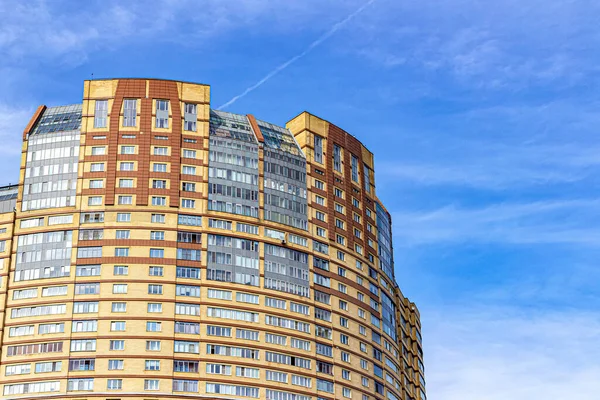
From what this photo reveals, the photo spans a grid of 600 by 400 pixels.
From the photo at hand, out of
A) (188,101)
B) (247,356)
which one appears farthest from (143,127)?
(247,356)

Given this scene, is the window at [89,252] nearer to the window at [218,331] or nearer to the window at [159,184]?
the window at [159,184]

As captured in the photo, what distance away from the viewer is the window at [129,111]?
7653 inches

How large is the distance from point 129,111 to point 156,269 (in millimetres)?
32723

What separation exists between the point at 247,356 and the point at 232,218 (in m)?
26.1

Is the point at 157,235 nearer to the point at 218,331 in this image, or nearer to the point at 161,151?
the point at 161,151

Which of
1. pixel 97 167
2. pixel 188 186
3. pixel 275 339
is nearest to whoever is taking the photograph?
pixel 275 339

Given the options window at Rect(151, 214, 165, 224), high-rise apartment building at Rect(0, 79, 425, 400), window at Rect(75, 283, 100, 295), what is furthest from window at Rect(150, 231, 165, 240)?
window at Rect(75, 283, 100, 295)

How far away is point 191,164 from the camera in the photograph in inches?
7598

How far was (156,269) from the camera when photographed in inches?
7195

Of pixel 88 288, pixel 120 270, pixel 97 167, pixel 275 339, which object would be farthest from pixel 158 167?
pixel 275 339

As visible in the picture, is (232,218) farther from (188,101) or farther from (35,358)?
(35,358)

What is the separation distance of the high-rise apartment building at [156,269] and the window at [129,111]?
0.32 meters

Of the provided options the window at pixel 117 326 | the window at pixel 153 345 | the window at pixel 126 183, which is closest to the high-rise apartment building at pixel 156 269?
the window at pixel 117 326

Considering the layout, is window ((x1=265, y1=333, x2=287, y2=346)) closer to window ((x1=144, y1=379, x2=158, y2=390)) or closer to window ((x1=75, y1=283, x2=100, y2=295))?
window ((x1=144, y1=379, x2=158, y2=390))
